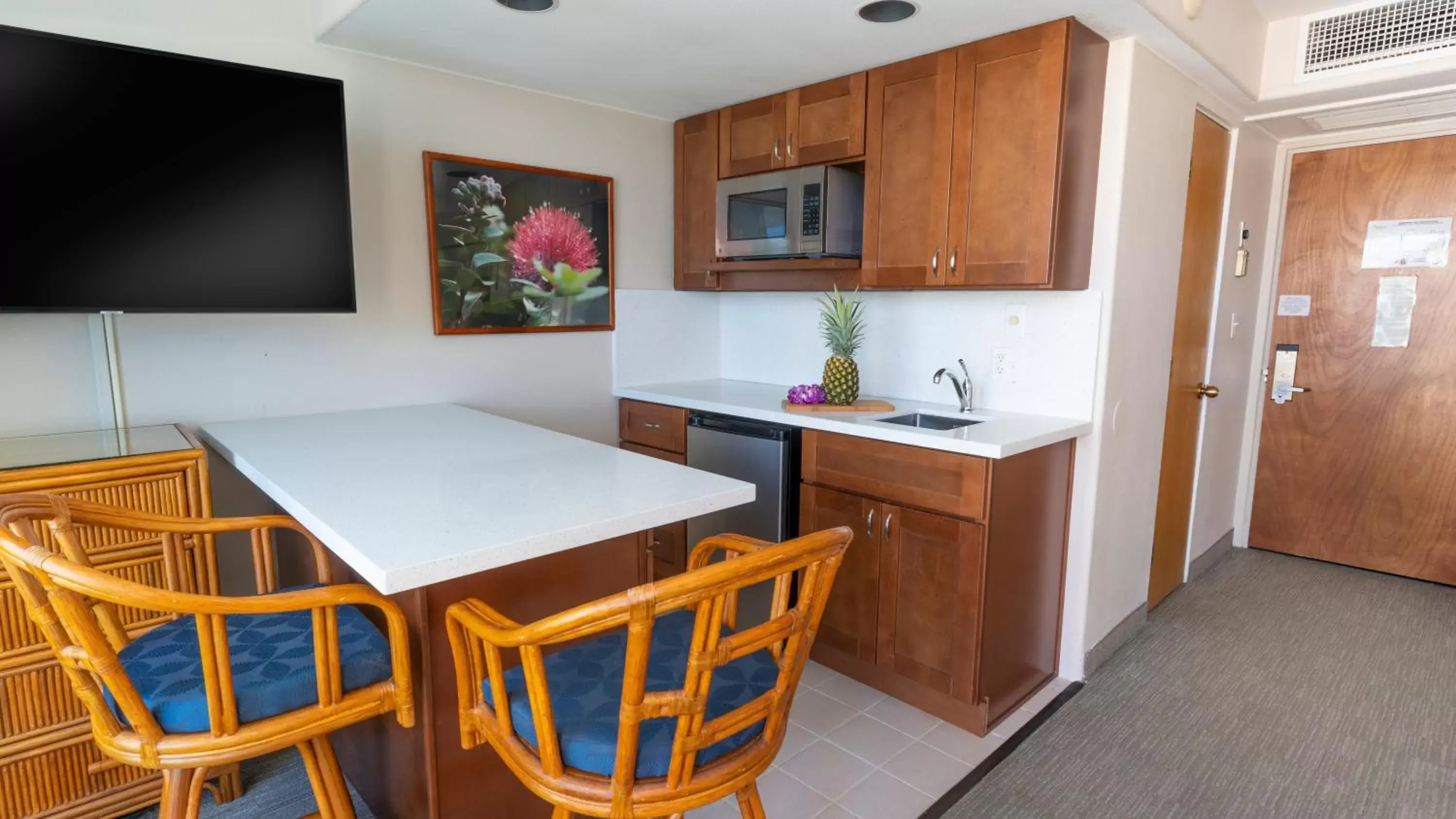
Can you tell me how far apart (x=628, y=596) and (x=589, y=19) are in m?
1.94

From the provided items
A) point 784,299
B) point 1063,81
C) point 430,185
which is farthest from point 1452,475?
point 430,185

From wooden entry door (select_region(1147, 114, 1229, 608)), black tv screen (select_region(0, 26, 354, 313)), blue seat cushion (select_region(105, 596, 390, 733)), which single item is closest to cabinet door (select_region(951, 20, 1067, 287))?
wooden entry door (select_region(1147, 114, 1229, 608))

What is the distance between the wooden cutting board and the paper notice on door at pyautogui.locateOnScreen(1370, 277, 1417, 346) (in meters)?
2.48

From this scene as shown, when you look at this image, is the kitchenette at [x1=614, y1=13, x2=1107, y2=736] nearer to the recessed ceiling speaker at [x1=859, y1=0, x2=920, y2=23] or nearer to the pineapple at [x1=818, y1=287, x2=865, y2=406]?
the pineapple at [x1=818, y1=287, x2=865, y2=406]

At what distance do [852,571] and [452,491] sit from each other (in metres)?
1.45

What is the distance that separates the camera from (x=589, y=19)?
2.23m

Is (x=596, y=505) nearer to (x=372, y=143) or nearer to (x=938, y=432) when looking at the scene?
(x=938, y=432)

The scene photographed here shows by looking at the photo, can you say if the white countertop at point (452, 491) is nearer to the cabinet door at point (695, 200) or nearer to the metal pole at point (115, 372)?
the metal pole at point (115, 372)

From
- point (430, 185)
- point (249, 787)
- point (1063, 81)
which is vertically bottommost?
point (249, 787)

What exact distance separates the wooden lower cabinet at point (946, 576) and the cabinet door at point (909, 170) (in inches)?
26.6

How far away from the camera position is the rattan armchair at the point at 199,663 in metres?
1.07

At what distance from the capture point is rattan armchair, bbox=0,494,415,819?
1066 mm

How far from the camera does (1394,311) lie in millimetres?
3393

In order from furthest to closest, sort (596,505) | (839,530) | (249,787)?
(249,787), (596,505), (839,530)
